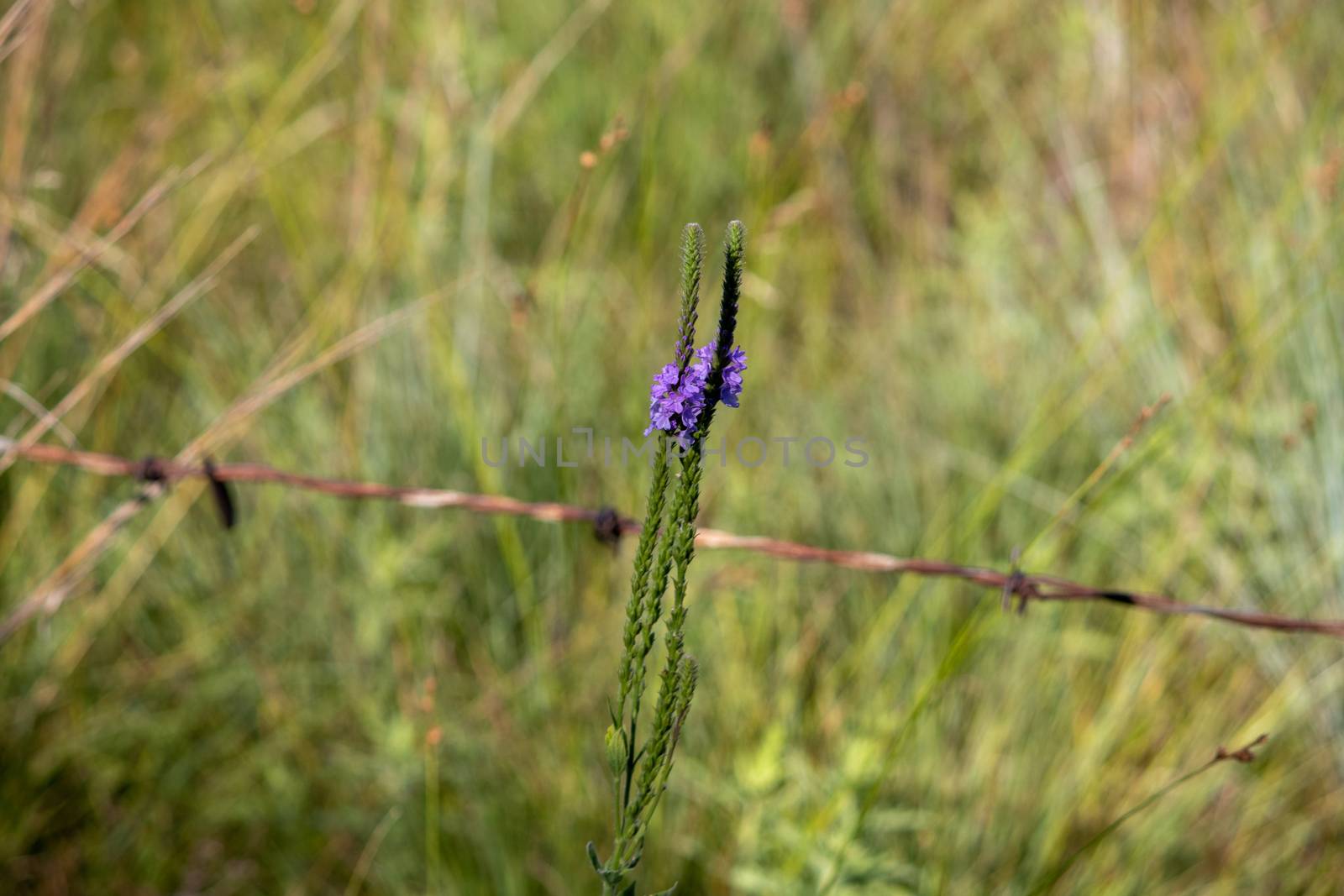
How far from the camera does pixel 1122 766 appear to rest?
2361 millimetres

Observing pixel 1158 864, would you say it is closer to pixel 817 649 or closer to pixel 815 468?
pixel 817 649

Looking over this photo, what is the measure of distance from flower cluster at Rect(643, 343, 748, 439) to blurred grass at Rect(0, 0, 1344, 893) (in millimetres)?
712

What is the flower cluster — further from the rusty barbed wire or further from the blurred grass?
Result: the blurred grass

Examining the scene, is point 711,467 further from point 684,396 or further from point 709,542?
point 684,396

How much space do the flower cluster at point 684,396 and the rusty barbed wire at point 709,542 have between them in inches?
18.5

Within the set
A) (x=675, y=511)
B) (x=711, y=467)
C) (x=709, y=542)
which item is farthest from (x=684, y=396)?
(x=711, y=467)

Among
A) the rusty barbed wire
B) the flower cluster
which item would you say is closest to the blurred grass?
the rusty barbed wire

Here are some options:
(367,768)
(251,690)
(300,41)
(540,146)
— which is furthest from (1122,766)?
(300,41)

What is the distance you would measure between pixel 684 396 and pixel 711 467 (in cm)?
198

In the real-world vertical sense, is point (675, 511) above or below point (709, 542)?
below

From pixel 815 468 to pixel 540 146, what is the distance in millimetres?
1722

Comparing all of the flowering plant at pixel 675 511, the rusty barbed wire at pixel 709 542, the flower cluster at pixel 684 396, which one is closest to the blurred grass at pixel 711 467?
the rusty barbed wire at pixel 709 542

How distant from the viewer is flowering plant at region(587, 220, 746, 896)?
1.04 m

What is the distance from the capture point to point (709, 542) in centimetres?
170
